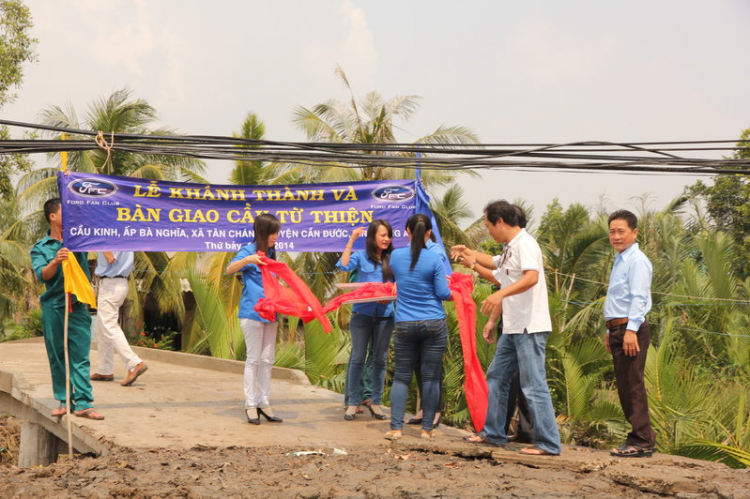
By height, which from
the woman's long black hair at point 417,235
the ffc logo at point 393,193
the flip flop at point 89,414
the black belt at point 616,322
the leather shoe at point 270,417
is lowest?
the leather shoe at point 270,417

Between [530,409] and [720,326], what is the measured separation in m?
8.40

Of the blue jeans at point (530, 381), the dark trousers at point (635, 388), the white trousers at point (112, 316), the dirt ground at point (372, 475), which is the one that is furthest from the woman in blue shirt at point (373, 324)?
the white trousers at point (112, 316)

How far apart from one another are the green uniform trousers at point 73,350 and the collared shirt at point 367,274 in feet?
7.89

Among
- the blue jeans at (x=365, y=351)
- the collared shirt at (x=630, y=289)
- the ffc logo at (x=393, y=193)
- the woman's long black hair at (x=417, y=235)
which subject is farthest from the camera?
the ffc logo at (x=393, y=193)

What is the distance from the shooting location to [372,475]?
215 inches

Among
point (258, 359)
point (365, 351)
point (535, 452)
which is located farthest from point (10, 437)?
Result: point (535, 452)

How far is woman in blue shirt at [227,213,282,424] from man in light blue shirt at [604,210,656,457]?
3029 millimetres

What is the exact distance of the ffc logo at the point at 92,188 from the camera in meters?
7.48

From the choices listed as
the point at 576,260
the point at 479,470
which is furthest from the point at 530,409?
the point at 576,260

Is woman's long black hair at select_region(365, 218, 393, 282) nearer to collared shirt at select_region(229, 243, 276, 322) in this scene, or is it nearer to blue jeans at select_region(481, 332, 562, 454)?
collared shirt at select_region(229, 243, 276, 322)

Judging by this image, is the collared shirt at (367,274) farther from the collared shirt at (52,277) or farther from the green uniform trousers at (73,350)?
the collared shirt at (52,277)

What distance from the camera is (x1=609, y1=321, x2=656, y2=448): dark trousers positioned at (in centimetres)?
606

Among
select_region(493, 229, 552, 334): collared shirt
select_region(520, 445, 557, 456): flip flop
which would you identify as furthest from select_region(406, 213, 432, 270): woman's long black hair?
select_region(520, 445, 557, 456): flip flop

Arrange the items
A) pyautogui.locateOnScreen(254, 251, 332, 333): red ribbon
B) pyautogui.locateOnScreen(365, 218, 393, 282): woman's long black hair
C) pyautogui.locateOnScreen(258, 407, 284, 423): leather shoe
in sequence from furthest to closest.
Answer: pyautogui.locateOnScreen(365, 218, 393, 282): woman's long black hair → pyautogui.locateOnScreen(258, 407, 284, 423): leather shoe → pyautogui.locateOnScreen(254, 251, 332, 333): red ribbon
